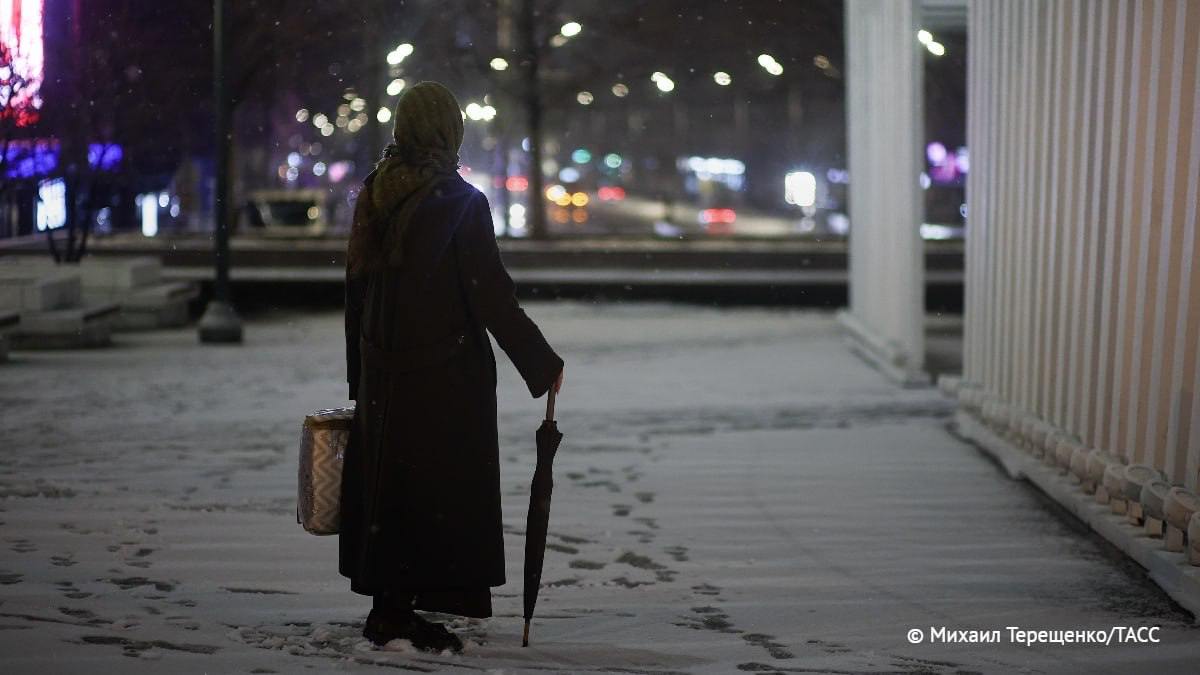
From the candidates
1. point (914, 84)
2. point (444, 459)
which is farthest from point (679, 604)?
point (914, 84)

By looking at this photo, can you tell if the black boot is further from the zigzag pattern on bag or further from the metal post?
the metal post

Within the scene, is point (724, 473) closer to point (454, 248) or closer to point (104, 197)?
point (454, 248)

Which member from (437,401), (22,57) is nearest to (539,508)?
(437,401)

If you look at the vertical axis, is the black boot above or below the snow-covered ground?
above

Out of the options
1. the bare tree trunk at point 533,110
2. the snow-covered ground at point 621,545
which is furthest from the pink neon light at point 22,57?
the bare tree trunk at point 533,110

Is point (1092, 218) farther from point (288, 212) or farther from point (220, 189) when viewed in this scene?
point (288, 212)

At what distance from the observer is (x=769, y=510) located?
8023 millimetres

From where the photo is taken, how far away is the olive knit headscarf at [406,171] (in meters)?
4.88

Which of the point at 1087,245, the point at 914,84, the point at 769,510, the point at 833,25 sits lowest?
the point at 769,510

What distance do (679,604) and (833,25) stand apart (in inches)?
917

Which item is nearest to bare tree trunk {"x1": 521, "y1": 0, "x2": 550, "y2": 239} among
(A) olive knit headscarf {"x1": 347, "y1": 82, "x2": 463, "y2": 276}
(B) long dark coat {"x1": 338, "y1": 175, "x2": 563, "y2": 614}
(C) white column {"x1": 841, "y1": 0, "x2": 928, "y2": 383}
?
(C) white column {"x1": 841, "y1": 0, "x2": 928, "y2": 383}

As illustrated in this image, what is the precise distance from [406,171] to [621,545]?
2638 mm

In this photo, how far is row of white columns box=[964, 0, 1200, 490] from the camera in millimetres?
6273

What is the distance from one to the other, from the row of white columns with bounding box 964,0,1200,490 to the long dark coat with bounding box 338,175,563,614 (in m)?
2.70
